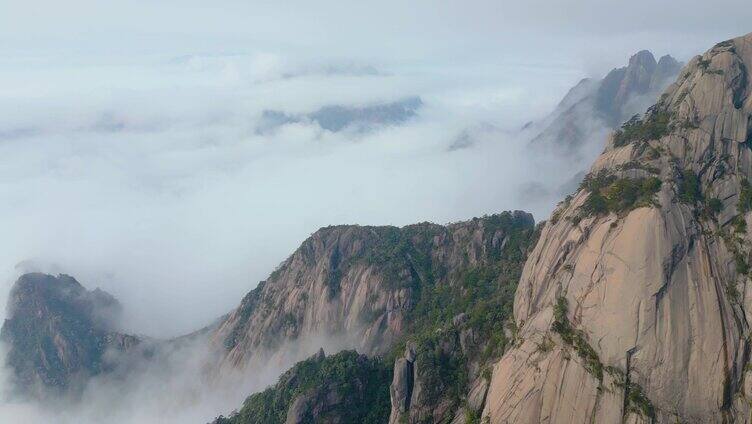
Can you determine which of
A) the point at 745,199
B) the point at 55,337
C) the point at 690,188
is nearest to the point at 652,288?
the point at 690,188

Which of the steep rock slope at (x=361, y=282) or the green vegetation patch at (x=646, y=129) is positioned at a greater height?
the green vegetation patch at (x=646, y=129)

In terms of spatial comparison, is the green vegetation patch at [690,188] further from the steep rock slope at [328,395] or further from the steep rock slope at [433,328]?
the steep rock slope at [328,395]

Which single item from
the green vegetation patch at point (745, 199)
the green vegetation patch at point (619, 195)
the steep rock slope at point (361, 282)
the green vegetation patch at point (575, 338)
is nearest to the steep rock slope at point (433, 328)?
the steep rock slope at point (361, 282)

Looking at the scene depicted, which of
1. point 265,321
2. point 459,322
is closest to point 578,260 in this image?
point 459,322

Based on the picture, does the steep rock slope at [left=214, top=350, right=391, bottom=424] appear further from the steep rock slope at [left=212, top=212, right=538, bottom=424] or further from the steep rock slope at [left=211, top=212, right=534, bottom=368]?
the steep rock slope at [left=211, top=212, right=534, bottom=368]

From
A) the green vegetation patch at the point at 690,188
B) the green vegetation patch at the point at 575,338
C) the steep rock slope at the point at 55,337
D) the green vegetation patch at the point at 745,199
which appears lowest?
Answer: the steep rock slope at the point at 55,337

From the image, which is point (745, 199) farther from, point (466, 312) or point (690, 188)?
point (466, 312)

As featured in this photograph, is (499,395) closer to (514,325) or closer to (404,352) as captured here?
(514,325)
